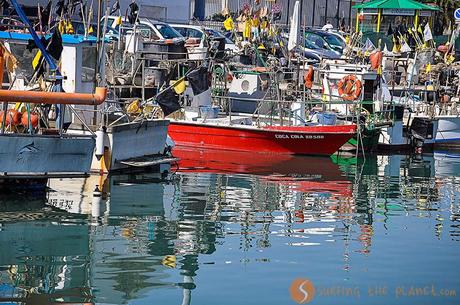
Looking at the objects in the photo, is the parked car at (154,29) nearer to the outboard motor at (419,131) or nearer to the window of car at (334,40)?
the outboard motor at (419,131)

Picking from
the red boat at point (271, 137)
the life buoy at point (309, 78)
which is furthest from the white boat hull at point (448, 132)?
the red boat at point (271, 137)

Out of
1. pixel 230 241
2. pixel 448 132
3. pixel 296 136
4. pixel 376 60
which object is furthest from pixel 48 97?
pixel 448 132

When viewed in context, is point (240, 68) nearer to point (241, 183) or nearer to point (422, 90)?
point (422, 90)

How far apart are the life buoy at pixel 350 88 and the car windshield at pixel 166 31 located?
8.25 metres

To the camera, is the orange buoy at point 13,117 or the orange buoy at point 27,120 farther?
the orange buoy at point 27,120

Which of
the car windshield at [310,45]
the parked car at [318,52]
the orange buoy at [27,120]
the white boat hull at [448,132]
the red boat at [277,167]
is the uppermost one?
the car windshield at [310,45]

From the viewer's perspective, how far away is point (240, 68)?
34156 mm

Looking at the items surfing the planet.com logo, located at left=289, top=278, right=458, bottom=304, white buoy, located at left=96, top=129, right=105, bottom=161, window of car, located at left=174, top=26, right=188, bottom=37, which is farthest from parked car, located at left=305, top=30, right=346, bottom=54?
surfing the planet.com logo, located at left=289, top=278, right=458, bottom=304

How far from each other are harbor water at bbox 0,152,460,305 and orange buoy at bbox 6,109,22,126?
4.34 ft

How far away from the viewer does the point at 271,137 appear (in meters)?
30.5

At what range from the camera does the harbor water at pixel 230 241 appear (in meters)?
14.5

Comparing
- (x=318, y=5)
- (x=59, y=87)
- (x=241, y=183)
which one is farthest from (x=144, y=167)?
(x=318, y=5)

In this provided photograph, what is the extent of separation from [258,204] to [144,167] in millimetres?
4549

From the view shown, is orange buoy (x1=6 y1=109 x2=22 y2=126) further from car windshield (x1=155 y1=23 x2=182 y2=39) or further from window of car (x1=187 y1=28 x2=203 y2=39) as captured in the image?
window of car (x1=187 y1=28 x2=203 y2=39)
